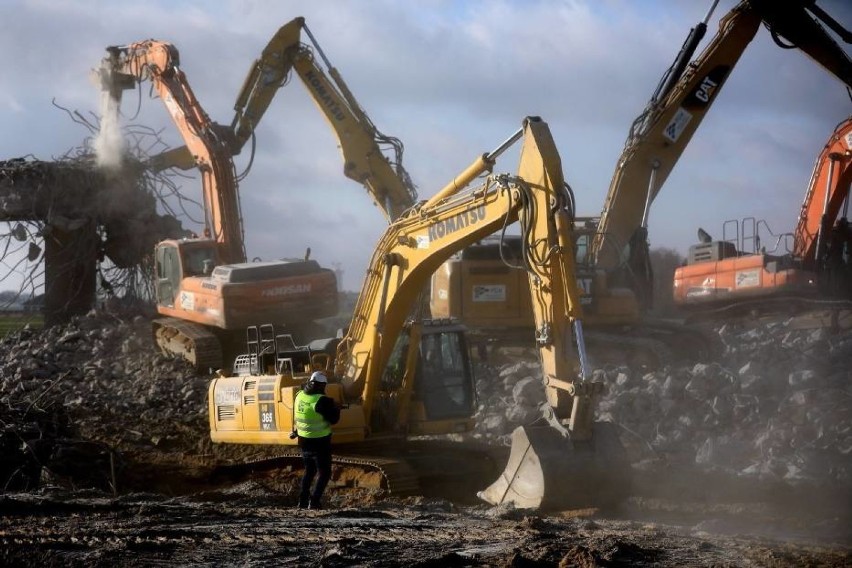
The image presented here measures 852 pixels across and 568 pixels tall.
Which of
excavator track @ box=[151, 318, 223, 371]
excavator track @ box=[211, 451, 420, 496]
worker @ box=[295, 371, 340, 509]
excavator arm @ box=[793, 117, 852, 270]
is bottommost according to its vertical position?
excavator track @ box=[211, 451, 420, 496]

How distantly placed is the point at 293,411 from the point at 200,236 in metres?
10.5

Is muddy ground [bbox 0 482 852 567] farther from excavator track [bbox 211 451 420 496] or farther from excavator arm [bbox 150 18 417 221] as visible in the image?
excavator arm [bbox 150 18 417 221]

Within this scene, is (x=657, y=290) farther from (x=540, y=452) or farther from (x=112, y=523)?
(x=112, y=523)

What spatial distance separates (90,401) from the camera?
18.7m

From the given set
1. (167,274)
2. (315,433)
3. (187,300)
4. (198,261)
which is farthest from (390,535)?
(167,274)

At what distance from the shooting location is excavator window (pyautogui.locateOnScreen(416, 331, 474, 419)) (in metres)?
13.1

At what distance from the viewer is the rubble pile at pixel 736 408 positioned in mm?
13570

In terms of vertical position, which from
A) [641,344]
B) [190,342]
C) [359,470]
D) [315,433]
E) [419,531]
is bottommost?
[419,531]

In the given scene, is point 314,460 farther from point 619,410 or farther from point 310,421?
point 619,410

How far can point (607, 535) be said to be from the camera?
8812mm

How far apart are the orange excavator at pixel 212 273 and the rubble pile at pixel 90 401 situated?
0.77 metres

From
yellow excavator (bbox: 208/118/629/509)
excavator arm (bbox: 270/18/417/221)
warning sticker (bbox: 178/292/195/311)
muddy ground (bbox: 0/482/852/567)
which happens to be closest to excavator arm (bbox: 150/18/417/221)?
excavator arm (bbox: 270/18/417/221)

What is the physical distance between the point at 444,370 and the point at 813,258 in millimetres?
10327

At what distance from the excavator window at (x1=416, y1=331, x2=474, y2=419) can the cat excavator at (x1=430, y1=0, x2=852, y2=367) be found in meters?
5.31
